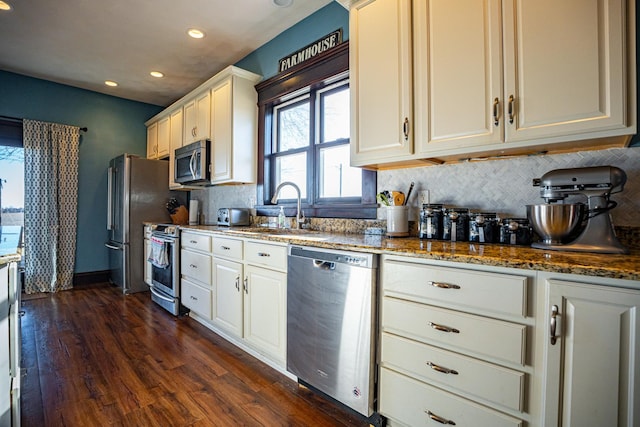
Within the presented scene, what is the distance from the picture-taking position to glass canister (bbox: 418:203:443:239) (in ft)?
5.94

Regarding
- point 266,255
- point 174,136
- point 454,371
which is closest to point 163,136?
point 174,136

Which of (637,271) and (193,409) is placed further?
(193,409)

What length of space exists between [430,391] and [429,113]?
4.49 feet

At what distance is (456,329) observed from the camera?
122 cm

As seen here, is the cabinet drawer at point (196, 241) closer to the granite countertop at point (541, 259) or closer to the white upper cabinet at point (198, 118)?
the white upper cabinet at point (198, 118)

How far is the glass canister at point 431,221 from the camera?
1811mm

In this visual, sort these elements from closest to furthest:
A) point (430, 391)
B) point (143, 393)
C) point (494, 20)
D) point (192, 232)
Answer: point (430, 391), point (494, 20), point (143, 393), point (192, 232)

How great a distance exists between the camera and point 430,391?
1301mm

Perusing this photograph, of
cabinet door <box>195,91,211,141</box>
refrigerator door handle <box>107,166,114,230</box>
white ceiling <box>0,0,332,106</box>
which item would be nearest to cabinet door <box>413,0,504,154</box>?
white ceiling <box>0,0,332,106</box>

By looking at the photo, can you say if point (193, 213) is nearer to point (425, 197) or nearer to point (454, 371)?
point (425, 197)

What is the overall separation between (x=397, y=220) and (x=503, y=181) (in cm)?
62

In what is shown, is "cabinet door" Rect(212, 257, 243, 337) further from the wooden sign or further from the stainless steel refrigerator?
the stainless steel refrigerator

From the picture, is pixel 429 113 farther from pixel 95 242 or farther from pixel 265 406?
pixel 95 242

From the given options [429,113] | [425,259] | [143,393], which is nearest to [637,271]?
[425,259]
